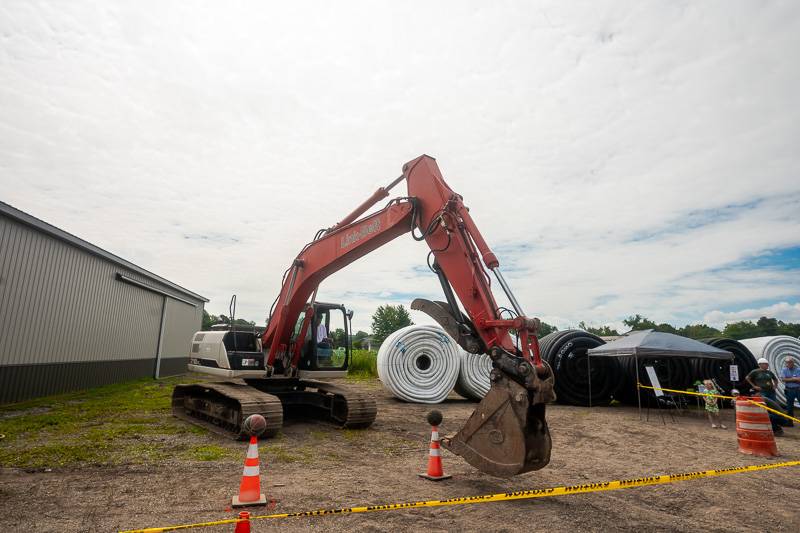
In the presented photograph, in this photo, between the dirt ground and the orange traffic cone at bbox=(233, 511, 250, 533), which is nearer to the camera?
the orange traffic cone at bbox=(233, 511, 250, 533)

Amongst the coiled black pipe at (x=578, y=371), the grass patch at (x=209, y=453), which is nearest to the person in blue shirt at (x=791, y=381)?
the coiled black pipe at (x=578, y=371)

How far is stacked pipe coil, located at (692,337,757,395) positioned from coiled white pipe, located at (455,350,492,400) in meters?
6.12

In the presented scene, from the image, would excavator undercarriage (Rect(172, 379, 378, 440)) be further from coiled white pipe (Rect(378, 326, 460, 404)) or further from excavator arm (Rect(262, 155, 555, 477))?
coiled white pipe (Rect(378, 326, 460, 404))

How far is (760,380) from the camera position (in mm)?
9359

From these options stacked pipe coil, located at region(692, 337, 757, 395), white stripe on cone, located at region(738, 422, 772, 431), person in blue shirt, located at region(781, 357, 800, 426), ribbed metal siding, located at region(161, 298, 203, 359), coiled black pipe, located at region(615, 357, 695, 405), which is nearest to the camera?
white stripe on cone, located at region(738, 422, 772, 431)

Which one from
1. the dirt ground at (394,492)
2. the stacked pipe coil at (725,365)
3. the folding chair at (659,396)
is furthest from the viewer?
the stacked pipe coil at (725,365)

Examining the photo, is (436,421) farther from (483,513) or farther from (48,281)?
(48,281)

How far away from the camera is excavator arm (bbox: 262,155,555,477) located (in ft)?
14.1

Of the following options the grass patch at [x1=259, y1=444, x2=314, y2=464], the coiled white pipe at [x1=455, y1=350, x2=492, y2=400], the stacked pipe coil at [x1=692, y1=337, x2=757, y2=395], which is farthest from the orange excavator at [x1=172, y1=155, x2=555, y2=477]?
the stacked pipe coil at [x1=692, y1=337, x2=757, y2=395]

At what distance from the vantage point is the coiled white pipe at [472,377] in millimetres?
13141

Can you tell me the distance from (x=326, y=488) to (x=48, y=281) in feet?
33.2

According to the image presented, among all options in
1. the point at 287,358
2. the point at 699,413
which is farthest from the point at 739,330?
the point at 287,358

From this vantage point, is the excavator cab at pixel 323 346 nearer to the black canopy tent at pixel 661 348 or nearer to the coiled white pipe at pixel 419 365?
the coiled white pipe at pixel 419 365

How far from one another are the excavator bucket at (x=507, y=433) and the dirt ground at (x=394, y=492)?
0.39m
